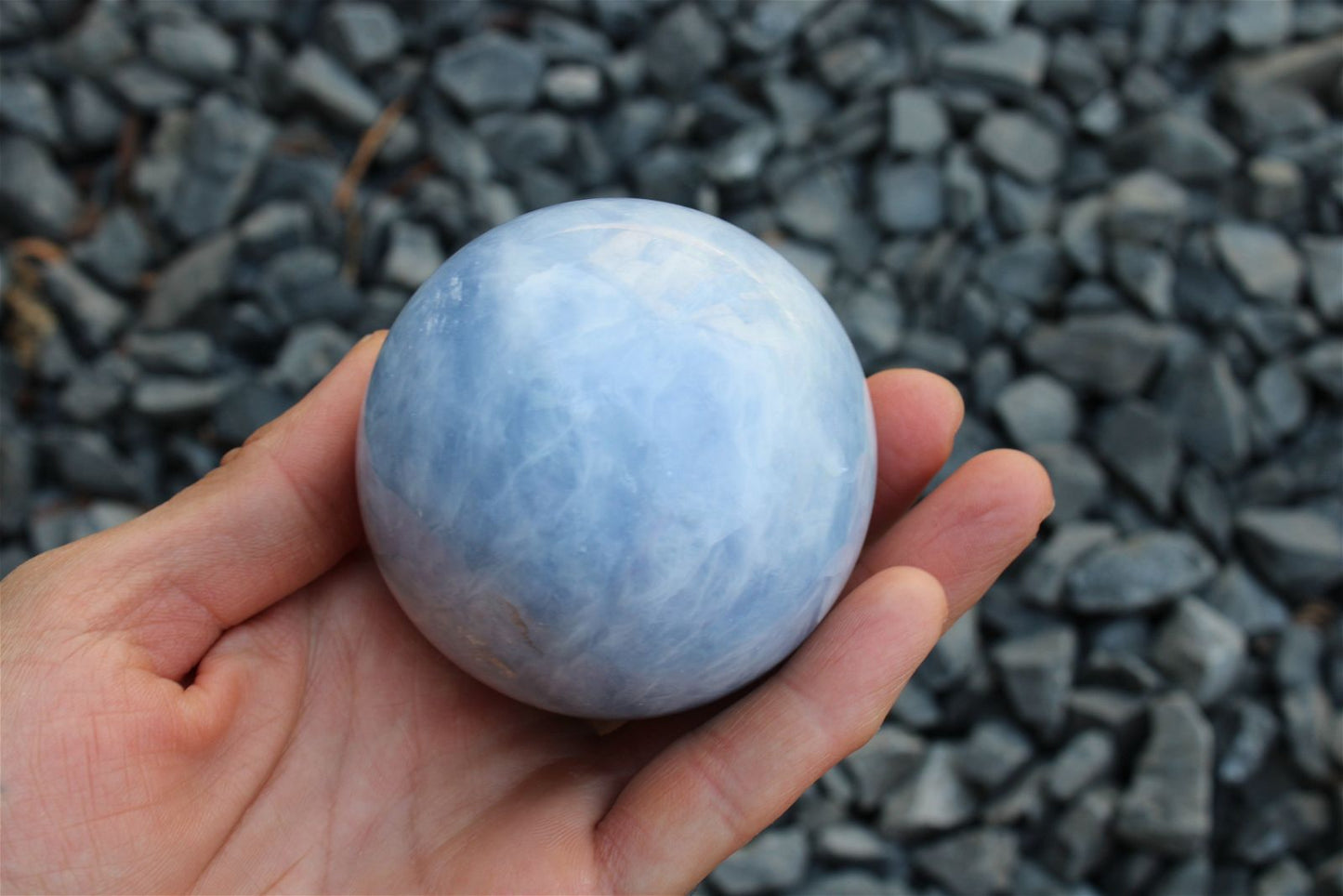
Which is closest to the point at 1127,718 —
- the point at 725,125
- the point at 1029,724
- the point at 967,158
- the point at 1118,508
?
the point at 1029,724

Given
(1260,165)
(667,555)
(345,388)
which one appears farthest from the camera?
(1260,165)

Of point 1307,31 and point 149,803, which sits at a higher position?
point 149,803

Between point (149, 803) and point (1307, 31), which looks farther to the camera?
point (1307, 31)

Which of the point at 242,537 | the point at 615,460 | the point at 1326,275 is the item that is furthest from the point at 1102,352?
the point at 242,537

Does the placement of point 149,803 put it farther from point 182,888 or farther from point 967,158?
point 967,158

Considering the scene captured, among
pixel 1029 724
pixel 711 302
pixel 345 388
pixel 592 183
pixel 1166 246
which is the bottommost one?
pixel 1029 724

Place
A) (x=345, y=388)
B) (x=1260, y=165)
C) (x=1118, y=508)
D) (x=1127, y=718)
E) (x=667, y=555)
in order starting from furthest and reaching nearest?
(x=1260, y=165) → (x=1118, y=508) → (x=1127, y=718) → (x=345, y=388) → (x=667, y=555)
